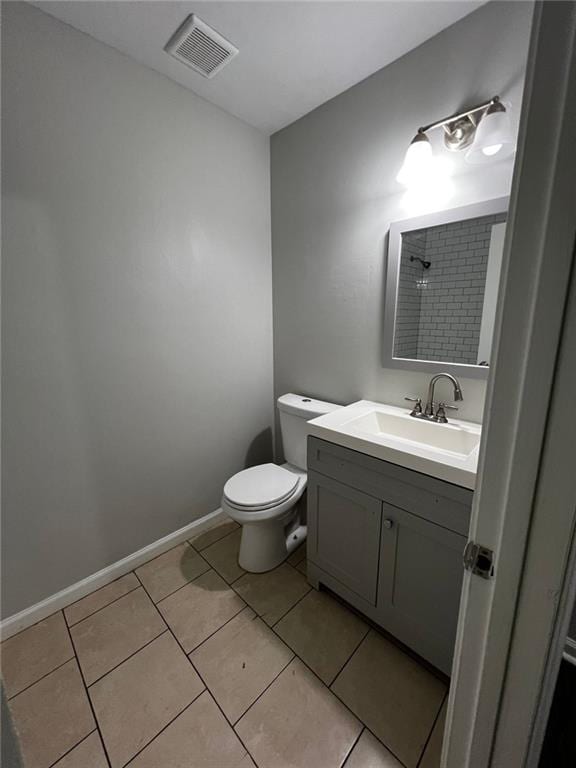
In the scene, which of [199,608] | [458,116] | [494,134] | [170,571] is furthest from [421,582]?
[458,116]

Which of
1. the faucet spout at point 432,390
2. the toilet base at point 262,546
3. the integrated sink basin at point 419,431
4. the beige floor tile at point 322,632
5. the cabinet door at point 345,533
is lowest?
the beige floor tile at point 322,632

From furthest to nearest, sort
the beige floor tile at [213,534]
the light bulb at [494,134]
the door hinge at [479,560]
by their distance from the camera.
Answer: the beige floor tile at [213,534]
the light bulb at [494,134]
the door hinge at [479,560]

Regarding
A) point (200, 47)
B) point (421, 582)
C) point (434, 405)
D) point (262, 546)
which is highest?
point (200, 47)

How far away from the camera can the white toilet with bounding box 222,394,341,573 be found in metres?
1.50

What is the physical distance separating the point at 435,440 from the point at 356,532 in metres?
0.53

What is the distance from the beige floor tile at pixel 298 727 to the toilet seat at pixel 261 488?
64 centimetres

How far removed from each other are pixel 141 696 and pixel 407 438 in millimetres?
1446

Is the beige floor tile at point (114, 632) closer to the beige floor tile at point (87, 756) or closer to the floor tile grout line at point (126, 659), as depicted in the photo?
the floor tile grout line at point (126, 659)

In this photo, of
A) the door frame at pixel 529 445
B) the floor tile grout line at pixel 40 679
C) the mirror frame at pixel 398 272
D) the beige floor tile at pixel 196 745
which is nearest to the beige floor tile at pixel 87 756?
the beige floor tile at pixel 196 745

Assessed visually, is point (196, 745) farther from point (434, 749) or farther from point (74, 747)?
point (434, 749)

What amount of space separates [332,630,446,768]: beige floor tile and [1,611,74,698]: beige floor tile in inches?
44.2

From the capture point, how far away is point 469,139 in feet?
3.87

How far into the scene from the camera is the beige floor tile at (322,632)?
1.21 meters

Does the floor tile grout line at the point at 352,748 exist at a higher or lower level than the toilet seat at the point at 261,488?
lower
